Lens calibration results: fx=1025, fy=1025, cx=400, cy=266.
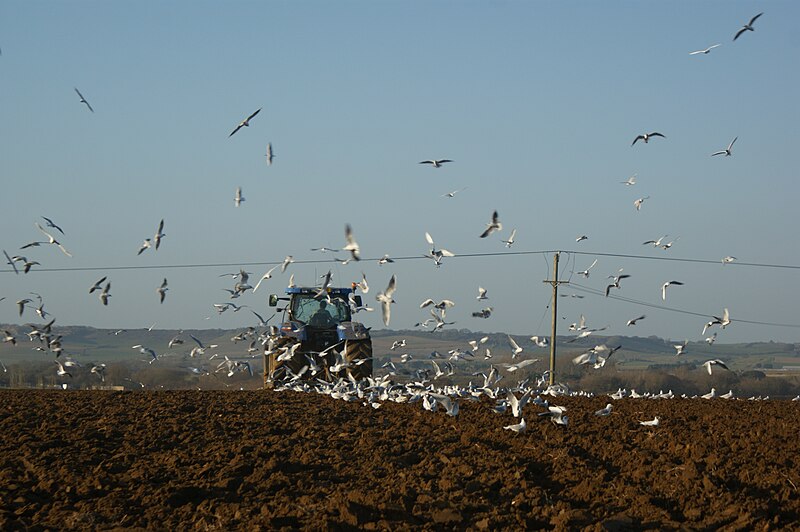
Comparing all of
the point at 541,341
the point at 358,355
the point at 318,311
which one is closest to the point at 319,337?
the point at 318,311

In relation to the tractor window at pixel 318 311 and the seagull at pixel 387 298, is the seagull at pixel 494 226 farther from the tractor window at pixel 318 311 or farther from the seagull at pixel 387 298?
the tractor window at pixel 318 311

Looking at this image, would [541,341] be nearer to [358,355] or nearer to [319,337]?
[358,355]

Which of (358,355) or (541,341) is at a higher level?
(541,341)

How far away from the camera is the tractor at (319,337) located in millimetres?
22156

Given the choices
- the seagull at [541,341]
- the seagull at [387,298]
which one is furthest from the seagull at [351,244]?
the seagull at [541,341]

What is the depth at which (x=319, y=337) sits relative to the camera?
933 inches

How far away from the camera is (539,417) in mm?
16188

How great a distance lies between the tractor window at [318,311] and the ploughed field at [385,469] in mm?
6798

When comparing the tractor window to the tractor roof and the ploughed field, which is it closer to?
the tractor roof

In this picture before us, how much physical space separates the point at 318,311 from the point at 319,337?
2.26 feet

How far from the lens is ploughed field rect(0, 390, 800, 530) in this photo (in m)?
9.13

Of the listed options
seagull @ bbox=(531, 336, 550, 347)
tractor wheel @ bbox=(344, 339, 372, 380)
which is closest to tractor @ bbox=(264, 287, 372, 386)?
tractor wheel @ bbox=(344, 339, 372, 380)

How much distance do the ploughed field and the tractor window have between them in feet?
22.3

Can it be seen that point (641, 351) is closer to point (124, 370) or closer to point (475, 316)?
point (124, 370)
